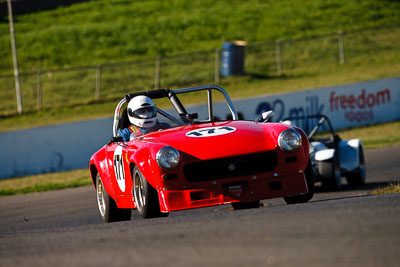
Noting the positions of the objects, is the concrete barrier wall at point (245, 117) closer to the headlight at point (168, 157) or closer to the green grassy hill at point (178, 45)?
the green grassy hill at point (178, 45)

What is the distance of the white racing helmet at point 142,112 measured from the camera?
827cm

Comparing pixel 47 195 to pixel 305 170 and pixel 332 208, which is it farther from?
pixel 332 208

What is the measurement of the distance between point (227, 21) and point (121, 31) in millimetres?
5149

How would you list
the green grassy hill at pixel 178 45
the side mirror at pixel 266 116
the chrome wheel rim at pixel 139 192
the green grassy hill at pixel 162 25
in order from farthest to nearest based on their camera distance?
the green grassy hill at pixel 162 25, the green grassy hill at pixel 178 45, the side mirror at pixel 266 116, the chrome wheel rim at pixel 139 192

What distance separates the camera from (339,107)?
19938 millimetres

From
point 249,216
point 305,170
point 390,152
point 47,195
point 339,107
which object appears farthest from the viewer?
point 339,107

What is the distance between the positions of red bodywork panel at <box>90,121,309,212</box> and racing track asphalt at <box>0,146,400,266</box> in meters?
0.56

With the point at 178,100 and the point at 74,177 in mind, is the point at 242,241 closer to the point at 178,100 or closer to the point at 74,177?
the point at 178,100

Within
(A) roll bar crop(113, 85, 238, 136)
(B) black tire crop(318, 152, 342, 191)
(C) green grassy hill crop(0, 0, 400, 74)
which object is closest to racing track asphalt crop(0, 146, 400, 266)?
(A) roll bar crop(113, 85, 238, 136)

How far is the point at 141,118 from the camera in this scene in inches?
326

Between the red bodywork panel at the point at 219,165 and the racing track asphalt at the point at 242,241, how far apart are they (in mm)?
559

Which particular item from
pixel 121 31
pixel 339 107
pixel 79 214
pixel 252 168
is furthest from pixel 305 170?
pixel 121 31

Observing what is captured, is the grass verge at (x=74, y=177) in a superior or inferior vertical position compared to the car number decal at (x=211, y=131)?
inferior

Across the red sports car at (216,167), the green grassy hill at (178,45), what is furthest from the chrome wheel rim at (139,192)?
the green grassy hill at (178,45)
